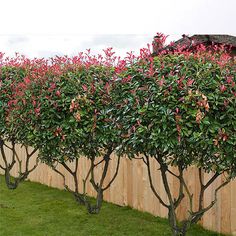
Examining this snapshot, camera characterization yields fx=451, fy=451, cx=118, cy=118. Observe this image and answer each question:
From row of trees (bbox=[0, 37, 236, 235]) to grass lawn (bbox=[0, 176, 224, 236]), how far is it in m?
1.34

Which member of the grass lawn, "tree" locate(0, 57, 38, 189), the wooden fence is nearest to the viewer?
"tree" locate(0, 57, 38, 189)

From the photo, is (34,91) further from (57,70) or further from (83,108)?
(83,108)

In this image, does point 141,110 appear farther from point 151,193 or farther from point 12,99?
point 151,193

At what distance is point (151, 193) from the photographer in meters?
7.82

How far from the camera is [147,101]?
171 inches

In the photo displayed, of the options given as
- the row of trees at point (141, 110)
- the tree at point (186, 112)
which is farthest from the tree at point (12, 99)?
the tree at point (186, 112)

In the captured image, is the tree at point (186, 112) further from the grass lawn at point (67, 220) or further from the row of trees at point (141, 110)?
the grass lawn at point (67, 220)

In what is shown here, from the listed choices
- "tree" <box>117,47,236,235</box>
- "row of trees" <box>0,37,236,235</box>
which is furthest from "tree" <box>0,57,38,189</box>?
"tree" <box>117,47,236,235</box>

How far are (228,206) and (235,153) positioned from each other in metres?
2.48

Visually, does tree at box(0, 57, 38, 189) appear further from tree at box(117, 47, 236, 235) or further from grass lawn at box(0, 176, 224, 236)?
tree at box(117, 47, 236, 235)

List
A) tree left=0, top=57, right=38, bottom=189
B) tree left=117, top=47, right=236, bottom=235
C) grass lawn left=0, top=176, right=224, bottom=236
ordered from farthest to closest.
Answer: grass lawn left=0, top=176, right=224, bottom=236 → tree left=0, top=57, right=38, bottom=189 → tree left=117, top=47, right=236, bottom=235

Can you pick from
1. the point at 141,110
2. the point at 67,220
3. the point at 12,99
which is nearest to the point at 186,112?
the point at 141,110

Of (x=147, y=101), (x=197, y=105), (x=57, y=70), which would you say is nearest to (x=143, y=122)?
(x=147, y=101)

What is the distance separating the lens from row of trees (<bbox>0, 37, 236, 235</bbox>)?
4.18 metres
